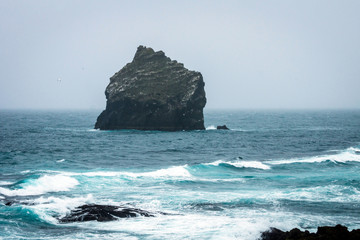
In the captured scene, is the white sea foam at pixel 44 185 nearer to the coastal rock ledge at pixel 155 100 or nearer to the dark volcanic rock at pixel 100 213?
the dark volcanic rock at pixel 100 213

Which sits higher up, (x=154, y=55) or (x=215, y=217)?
(x=154, y=55)

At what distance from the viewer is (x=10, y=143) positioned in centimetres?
7069

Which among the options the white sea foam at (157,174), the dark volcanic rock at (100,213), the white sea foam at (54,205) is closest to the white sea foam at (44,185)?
the white sea foam at (54,205)

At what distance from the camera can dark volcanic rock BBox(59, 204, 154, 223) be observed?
83.4ft

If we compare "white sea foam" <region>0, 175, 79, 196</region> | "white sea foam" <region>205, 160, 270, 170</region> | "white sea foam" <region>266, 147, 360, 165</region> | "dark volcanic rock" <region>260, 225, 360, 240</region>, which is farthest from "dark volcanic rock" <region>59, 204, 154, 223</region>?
"white sea foam" <region>266, 147, 360, 165</region>

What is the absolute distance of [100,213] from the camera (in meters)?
25.8

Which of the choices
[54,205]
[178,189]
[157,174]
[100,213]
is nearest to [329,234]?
[100,213]

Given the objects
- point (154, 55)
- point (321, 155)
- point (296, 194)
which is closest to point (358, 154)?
point (321, 155)

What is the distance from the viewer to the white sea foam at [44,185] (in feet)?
107

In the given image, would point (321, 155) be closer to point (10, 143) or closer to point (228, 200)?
point (228, 200)

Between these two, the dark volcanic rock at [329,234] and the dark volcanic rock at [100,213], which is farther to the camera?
the dark volcanic rock at [100,213]

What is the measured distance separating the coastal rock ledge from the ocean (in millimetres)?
25895

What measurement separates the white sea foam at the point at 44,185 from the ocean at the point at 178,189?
7 centimetres

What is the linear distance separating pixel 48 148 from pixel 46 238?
41.9 metres
